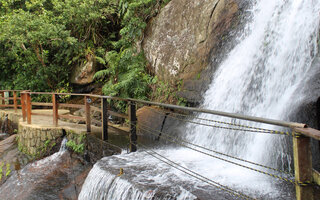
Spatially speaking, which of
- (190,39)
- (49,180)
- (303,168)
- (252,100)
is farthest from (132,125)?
(190,39)

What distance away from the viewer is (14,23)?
10758 millimetres

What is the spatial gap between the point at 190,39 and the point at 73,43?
626 cm

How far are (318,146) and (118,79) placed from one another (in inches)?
274

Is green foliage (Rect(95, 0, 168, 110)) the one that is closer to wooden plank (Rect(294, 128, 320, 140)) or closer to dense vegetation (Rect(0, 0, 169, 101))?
dense vegetation (Rect(0, 0, 169, 101))

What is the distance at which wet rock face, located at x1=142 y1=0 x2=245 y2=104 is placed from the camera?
712 cm

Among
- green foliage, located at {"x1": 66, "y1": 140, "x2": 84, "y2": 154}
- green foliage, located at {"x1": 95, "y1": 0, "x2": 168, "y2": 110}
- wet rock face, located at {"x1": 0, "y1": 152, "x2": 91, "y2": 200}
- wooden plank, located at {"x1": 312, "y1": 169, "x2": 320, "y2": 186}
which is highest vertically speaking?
green foliage, located at {"x1": 95, "y1": 0, "x2": 168, "y2": 110}

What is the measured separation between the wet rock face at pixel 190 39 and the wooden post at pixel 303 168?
4.72 metres

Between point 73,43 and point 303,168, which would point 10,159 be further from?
point 303,168

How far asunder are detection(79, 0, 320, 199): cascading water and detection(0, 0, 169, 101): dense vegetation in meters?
3.13

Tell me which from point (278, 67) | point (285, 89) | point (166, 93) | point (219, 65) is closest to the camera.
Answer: point (285, 89)

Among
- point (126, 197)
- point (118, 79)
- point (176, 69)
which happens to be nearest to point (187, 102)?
point (176, 69)

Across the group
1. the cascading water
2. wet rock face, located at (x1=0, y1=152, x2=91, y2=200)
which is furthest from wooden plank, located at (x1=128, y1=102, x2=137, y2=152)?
wet rock face, located at (x1=0, y1=152, x2=91, y2=200)

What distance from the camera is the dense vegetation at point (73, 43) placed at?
9375 mm

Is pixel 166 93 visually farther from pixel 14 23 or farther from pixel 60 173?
pixel 14 23
